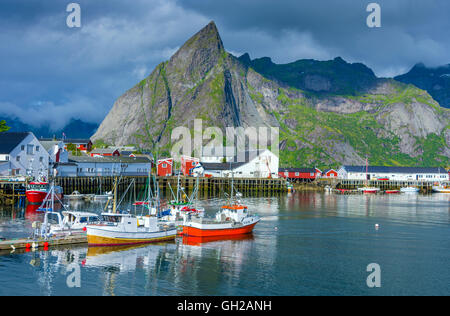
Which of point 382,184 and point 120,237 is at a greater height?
point 382,184

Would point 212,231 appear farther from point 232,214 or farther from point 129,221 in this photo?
point 129,221

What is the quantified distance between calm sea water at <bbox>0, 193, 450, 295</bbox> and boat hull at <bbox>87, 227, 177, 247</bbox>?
941 mm

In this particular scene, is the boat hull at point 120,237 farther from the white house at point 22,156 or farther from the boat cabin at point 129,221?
the white house at point 22,156

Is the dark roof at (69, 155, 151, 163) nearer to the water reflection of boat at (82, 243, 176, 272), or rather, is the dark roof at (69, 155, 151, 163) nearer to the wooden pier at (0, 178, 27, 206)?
the wooden pier at (0, 178, 27, 206)

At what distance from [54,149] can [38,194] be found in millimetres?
34273

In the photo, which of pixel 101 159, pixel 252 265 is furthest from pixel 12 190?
pixel 252 265

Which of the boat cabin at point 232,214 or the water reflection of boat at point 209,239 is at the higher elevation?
the boat cabin at point 232,214

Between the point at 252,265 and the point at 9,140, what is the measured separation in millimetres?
76944

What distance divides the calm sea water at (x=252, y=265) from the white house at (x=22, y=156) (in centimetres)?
3698

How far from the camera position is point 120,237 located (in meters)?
45.8

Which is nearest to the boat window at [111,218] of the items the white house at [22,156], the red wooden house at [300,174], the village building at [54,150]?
the white house at [22,156]

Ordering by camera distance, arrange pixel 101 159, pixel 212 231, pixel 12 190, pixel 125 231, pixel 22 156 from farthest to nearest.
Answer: pixel 101 159, pixel 22 156, pixel 12 190, pixel 212 231, pixel 125 231

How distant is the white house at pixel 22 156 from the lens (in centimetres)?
9444

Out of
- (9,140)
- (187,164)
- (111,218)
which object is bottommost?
(111,218)
